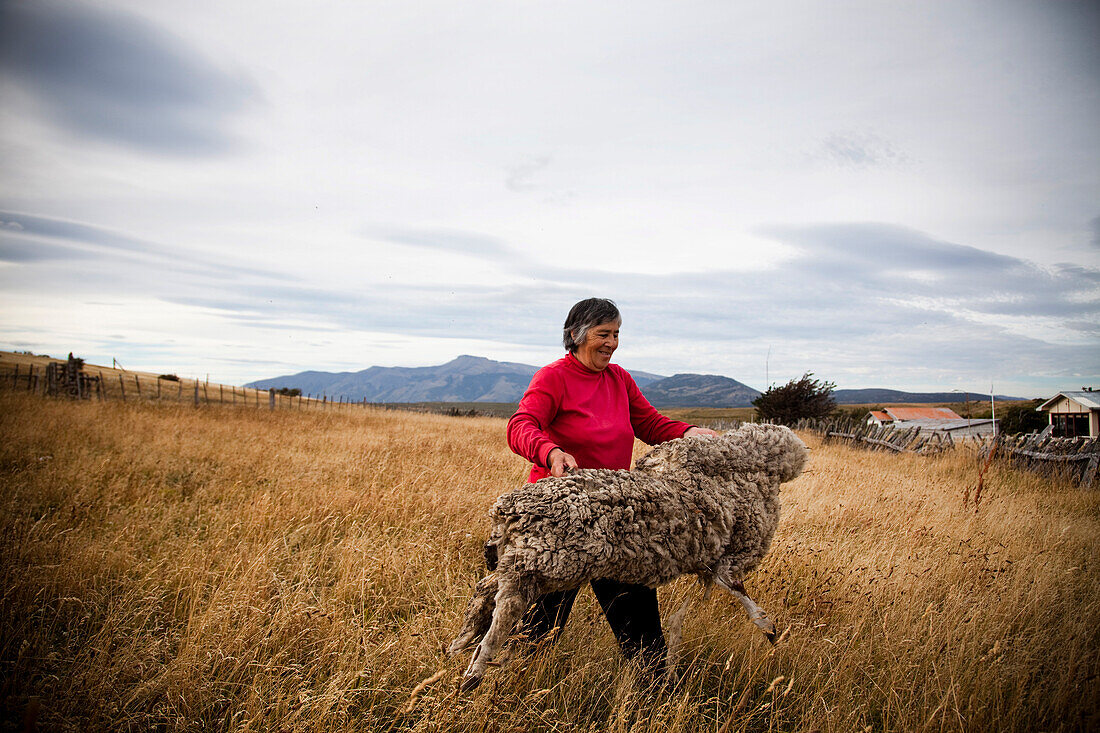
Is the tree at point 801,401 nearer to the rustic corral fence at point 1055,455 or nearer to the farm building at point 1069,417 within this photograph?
the rustic corral fence at point 1055,455

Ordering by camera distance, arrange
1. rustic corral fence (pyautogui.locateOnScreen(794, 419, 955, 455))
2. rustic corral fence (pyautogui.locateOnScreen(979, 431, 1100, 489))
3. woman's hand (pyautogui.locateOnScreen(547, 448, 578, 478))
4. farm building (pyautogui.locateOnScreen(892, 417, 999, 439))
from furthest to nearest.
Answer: farm building (pyautogui.locateOnScreen(892, 417, 999, 439))
rustic corral fence (pyautogui.locateOnScreen(794, 419, 955, 455))
rustic corral fence (pyautogui.locateOnScreen(979, 431, 1100, 489))
woman's hand (pyautogui.locateOnScreen(547, 448, 578, 478))

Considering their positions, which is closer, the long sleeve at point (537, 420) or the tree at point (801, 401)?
the long sleeve at point (537, 420)

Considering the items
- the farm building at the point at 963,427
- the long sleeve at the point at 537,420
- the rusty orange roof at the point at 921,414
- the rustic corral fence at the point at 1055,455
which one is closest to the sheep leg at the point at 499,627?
the long sleeve at the point at 537,420

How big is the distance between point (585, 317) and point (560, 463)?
94 cm

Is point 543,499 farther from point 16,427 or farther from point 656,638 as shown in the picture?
point 16,427

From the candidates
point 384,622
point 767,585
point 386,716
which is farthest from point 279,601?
point 767,585

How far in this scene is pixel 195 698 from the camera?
96.0 inches

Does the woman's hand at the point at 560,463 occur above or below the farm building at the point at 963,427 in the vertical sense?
above

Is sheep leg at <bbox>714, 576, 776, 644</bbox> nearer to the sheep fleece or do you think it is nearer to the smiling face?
the sheep fleece

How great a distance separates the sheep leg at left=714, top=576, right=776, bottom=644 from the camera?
98.4 inches

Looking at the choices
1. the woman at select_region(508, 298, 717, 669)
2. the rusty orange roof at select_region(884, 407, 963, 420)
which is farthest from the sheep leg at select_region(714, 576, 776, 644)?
the rusty orange roof at select_region(884, 407, 963, 420)

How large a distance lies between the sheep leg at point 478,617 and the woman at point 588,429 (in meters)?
0.36

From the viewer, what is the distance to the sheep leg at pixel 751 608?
250 centimetres

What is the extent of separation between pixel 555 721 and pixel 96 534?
4.34 metres
